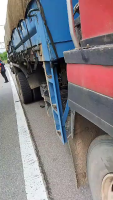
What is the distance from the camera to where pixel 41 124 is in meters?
4.29

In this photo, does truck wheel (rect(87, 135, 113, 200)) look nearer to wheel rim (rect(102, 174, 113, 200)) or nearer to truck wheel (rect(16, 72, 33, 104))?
wheel rim (rect(102, 174, 113, 200))

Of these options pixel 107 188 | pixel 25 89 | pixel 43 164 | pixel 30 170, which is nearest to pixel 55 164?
pixel 43 164

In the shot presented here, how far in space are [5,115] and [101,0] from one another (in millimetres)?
4627

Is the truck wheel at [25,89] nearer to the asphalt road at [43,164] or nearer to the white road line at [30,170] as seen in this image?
the asphalt road at [43,164]

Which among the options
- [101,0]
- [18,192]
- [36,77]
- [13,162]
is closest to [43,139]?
[13,162]

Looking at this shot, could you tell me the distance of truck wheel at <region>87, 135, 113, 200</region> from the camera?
1275 millimetres

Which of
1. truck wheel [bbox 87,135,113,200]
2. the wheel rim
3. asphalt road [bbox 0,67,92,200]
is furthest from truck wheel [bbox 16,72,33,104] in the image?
the wheel rim

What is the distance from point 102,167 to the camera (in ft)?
4.44

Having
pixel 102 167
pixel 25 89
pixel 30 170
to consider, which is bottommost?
pixel 30 170

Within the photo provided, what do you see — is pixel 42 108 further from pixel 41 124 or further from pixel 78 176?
pixel 78 176

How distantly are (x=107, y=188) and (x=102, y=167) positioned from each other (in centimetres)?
15

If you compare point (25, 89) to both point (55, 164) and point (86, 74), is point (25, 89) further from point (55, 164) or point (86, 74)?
point (86, 74)

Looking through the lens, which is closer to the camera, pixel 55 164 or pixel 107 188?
pixel 107 188

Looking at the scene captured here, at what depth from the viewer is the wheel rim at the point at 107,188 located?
1307 millimetres
